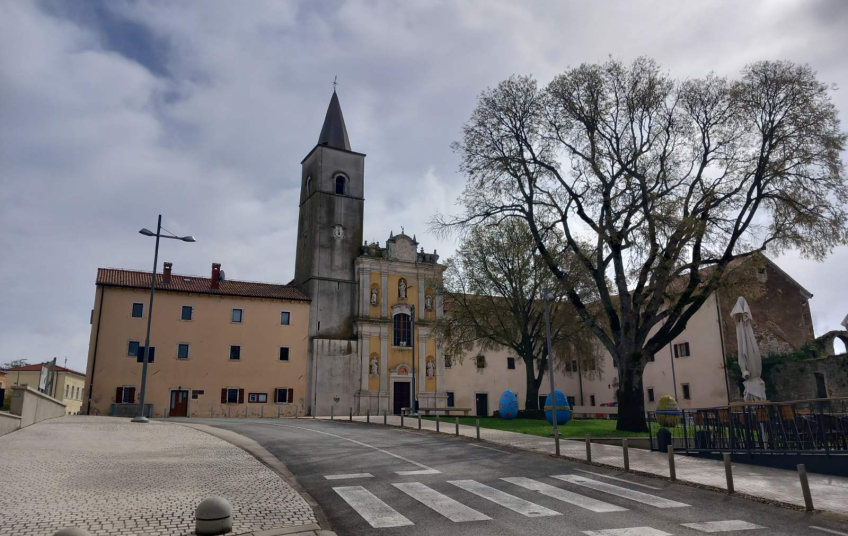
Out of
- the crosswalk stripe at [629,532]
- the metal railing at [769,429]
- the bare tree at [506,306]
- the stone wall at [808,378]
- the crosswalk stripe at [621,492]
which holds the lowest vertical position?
the crosswalk stripe at [629,532]

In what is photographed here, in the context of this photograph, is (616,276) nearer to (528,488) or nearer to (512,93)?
(512,93)

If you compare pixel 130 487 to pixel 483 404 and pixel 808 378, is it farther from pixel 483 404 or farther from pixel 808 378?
pixel 483 404

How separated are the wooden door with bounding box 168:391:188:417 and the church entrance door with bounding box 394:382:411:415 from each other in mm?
15171

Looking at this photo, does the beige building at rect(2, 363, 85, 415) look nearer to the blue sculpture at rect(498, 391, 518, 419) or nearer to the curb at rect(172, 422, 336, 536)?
the blue sculpture at rect(498, 391, 518, 419)

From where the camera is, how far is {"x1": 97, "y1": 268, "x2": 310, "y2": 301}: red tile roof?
40688 mm

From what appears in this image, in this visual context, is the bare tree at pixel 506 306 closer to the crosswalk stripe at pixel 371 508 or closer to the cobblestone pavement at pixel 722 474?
the cobblestone pavement at pixel 722 474

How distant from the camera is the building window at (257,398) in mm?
42844

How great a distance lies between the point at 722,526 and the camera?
8680mm

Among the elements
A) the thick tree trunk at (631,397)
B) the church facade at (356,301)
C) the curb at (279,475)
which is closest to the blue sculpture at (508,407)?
the thick tree trunk at (631,397)

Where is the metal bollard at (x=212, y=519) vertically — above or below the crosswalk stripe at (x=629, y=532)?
above

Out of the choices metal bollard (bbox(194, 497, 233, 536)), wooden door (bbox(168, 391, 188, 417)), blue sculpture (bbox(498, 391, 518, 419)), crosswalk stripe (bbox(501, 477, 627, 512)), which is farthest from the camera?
wooden door (bbox(168, 391, 188, 417))

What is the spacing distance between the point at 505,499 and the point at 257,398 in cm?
3571

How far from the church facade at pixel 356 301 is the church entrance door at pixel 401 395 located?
0.26 feet

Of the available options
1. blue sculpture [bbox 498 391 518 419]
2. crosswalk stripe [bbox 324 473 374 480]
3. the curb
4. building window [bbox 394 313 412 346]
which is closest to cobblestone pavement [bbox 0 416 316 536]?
the curb
